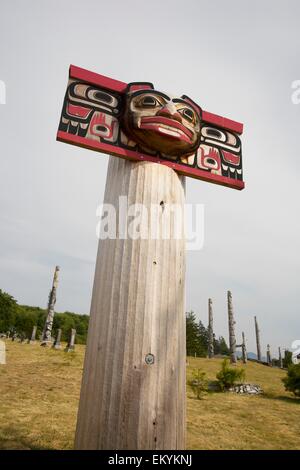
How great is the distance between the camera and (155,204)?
2.90 m

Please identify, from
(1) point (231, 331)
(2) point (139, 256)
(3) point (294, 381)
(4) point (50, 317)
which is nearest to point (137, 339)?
(2) point (139, 256)

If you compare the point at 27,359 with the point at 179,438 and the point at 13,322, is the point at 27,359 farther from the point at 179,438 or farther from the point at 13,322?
the point at 13,322

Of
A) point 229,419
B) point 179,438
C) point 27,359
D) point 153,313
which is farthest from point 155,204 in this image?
point 27,359

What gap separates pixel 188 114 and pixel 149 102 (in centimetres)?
48

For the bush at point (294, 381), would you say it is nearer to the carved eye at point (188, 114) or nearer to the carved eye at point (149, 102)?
the carved eye at point (188, 114)

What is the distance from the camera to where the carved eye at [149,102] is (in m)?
3.19

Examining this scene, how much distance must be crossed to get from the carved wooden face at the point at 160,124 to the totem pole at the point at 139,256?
11 mm

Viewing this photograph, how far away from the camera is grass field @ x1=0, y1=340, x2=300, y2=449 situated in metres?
4.97

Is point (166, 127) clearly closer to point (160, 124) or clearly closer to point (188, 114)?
point (160, 124)

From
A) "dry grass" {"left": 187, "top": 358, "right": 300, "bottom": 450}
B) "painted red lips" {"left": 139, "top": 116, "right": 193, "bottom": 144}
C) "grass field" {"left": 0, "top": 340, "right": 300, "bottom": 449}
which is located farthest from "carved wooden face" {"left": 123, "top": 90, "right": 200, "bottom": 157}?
"dry grass" {"left": 187, "top": 358, "right": 300, "bottom": 450}

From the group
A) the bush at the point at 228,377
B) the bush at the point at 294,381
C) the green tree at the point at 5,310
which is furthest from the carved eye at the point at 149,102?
the green tree at the point at 5,310

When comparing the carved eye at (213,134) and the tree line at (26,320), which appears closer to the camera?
the carved eye at (213,134)

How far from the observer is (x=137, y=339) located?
2.44 metres
